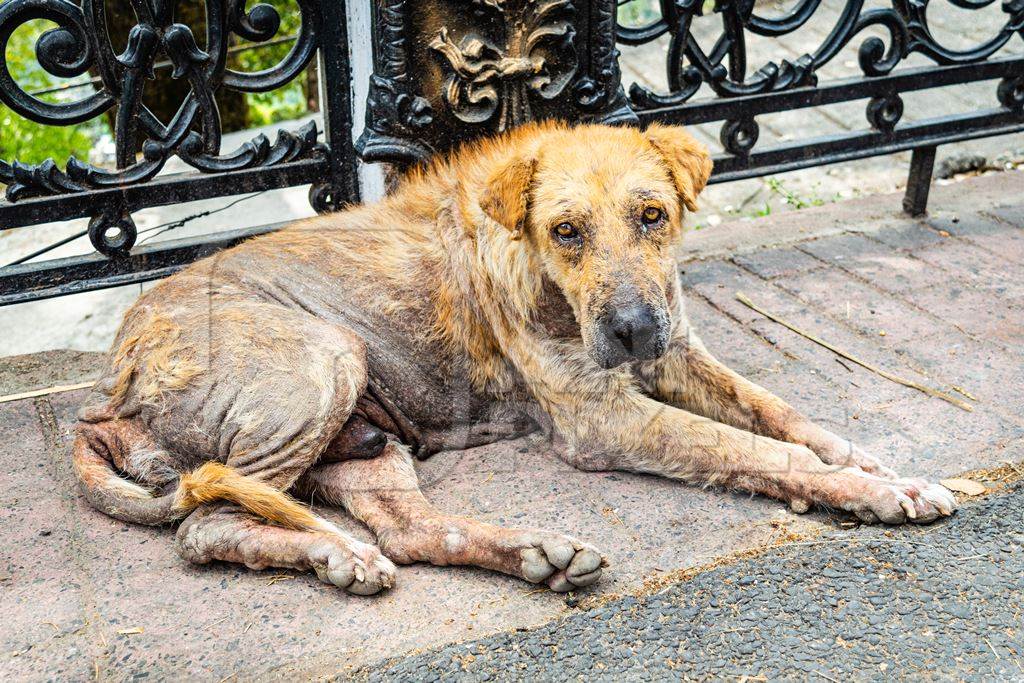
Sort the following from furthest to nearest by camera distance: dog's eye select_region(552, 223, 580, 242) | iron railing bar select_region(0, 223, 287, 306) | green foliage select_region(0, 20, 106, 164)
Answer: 1. green foliage select_region(0, 20, 106, 164)
2. iron railing bar select_region(0, 223, 287, 306)
3. dog's eye select_region(552, 223, 580, 242)

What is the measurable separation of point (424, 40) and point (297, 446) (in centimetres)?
191

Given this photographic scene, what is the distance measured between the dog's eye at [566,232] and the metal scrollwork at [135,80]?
1656 mm

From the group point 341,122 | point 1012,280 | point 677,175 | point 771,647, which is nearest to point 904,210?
point 1012,280

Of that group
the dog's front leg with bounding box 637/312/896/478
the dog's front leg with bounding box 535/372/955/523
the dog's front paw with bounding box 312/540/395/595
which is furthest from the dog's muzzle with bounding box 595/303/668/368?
the dog's front paw with bounding box 312/540/395/595

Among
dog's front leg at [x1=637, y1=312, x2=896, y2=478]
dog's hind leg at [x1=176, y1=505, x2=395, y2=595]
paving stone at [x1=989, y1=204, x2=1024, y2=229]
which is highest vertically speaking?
paving stone at [x1=989, y1=204, x2=1024, y2=229]

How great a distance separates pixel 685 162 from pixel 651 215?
0.94ft

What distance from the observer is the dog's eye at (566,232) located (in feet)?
12.0

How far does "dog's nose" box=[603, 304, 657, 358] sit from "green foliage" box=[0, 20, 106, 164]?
672cm

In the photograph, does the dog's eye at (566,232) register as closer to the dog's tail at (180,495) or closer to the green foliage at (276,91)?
the dog's tail at (180,495)

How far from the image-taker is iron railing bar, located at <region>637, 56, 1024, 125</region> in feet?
17.6

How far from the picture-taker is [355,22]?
4.57 metres

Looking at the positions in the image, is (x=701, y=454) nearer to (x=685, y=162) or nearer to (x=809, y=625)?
(x=809, y=625)

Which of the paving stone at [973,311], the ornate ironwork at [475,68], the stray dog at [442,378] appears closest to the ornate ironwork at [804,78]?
the ornate ironwork at [475,68]

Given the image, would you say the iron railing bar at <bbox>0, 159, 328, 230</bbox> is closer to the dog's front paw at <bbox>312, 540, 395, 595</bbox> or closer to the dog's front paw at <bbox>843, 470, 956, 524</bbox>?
the dog's front paw at <bbox>312, 540, 395, 595</bbox>
